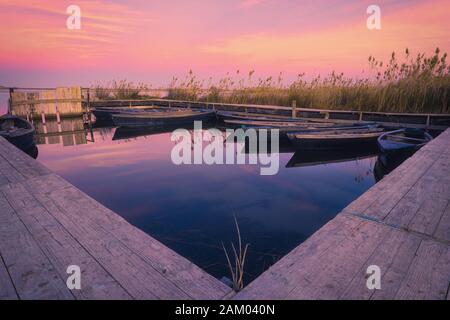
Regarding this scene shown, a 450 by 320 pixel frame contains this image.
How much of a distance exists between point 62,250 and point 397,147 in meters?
6.99

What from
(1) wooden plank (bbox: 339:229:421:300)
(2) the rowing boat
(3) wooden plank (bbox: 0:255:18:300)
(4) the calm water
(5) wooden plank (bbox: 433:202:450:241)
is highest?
(5) wooden plank (bbox: 433:202:450:241)

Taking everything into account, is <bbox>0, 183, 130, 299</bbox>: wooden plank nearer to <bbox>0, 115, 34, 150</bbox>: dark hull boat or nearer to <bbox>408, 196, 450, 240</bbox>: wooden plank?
<bbox>408, 196, 450, 240</bbox>: wooden plank

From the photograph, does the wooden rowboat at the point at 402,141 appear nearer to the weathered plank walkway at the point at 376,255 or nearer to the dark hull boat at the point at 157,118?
the weathered plank walkway at the point at 376,255

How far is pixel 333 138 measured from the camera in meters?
8.32

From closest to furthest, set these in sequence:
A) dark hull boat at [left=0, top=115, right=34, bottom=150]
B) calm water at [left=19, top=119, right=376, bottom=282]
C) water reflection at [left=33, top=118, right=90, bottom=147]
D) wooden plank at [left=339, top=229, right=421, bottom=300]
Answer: wooden plank at [left=339, top=229, right=421, bottom=300]
calm water at [left=19, top=119, right=376, bottom=282]
dark hull boat at [left=0, top=115, right=34, bottom=150]
water reflection at [left=33, top=118, right=90, bottom=147]

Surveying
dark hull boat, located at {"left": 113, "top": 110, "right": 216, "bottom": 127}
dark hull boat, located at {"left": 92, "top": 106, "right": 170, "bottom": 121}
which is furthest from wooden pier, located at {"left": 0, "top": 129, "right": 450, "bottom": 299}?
dark hull boat, located at {"left": 92, "top": 106, "right": 170, "bottom": 121}

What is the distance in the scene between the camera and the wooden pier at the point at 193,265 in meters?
1.52

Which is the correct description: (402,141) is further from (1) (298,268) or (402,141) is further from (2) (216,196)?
(1) (298,268)

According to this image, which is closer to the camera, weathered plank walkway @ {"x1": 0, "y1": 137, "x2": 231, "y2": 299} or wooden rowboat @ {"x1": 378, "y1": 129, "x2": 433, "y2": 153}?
weathered plank walkway @ {"x1": 0, "y1": 137, "x2": 231, "y2": 299}

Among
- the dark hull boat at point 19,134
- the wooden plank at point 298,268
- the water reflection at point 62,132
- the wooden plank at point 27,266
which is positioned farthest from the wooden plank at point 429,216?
the water reflection at point 62,132

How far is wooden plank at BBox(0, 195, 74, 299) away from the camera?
153 cm

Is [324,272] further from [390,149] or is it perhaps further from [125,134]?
[125,134]

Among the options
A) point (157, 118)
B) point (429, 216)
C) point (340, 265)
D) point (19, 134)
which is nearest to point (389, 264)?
point (340, 265)

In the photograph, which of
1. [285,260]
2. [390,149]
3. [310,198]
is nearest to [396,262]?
[285,260]
